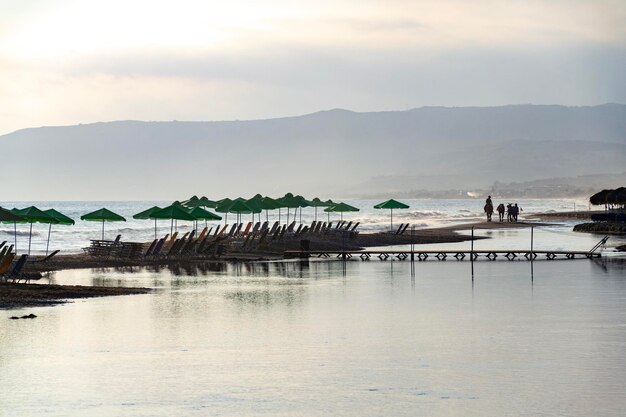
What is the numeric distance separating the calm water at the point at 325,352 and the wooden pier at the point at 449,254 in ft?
38.0

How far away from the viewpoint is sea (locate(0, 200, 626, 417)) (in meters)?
12.3

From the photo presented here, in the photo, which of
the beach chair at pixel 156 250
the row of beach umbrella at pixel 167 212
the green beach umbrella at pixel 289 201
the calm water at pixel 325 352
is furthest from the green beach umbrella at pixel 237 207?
the calm water at pixel 325 352

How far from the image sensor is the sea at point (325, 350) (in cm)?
1229

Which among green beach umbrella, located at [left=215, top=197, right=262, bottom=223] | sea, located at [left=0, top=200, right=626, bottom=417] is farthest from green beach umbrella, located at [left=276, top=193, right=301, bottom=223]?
sea, located at [left=0, top=200, right=626, bottom=417]

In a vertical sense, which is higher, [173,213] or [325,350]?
[173,213]

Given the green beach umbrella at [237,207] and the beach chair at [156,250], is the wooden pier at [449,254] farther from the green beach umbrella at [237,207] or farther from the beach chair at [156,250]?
the green beach umbrella at [237,207]

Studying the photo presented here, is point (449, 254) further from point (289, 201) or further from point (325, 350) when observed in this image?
point (325, 350)

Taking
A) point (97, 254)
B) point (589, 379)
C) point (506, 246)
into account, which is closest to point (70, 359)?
point (589, 379)

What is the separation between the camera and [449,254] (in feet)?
132

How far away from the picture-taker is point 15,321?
1938cm

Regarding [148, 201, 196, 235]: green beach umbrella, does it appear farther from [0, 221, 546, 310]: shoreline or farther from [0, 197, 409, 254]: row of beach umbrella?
[0, 221, 546, 310]: shoreline

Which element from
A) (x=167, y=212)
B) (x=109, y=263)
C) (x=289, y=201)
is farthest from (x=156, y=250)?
(x=289, y=201)

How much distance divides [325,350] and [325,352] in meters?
0.21

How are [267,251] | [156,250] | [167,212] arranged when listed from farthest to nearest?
[267,251] < [167,212] < [156,250]
